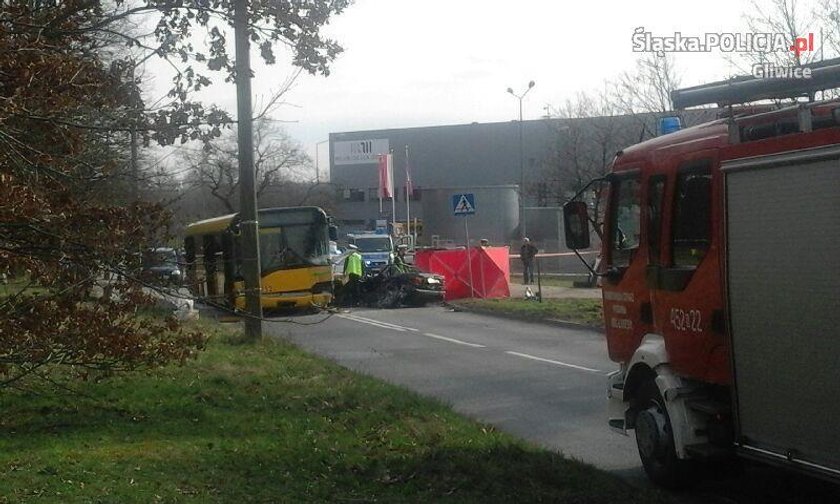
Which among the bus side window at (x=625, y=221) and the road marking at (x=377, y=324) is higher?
the bus side window at (x=625, y=221)

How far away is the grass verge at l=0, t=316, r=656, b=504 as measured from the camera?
7371 millimetres

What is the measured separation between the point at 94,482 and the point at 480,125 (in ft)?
252

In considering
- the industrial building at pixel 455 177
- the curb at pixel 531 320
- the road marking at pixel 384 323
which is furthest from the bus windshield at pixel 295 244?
the industrial building at pixel 455 177

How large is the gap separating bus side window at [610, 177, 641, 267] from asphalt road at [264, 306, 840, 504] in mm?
1799

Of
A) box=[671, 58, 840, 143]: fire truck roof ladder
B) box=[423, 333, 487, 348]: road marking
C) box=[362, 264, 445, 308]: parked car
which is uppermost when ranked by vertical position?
box=[671, 58, 840, 143]: fire truck roof ladder

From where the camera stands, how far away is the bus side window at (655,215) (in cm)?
809

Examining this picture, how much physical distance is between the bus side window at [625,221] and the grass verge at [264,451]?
5.74ft

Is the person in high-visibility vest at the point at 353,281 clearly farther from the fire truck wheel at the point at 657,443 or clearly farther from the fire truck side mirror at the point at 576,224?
the fire truck wheel at the point at 657,443

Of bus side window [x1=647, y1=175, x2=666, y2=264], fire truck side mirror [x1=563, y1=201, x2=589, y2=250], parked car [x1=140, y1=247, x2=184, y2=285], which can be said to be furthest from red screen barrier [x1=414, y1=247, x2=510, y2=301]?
parked car [x1=140, y1=247, x2=184, y2=285]

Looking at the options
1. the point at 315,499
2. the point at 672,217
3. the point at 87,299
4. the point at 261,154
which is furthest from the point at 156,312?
the point at 261,154

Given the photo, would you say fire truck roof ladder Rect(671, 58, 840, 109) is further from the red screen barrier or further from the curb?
the red screen barrier

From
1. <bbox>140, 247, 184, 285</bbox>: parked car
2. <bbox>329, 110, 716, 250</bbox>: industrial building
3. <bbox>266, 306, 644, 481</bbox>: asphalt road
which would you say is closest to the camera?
<bbox>140, 247, 184, 285</bbox>: parked car

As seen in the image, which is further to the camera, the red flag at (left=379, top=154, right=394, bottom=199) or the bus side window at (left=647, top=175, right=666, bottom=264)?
the red flag at (left=379, top=154, right=394, bottom=199)

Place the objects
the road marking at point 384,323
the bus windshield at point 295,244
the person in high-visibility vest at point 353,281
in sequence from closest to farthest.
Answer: the road marking at point 384,323 → the bus windshield at point 295,244 → the person in high-visibility vest at point 353,281
